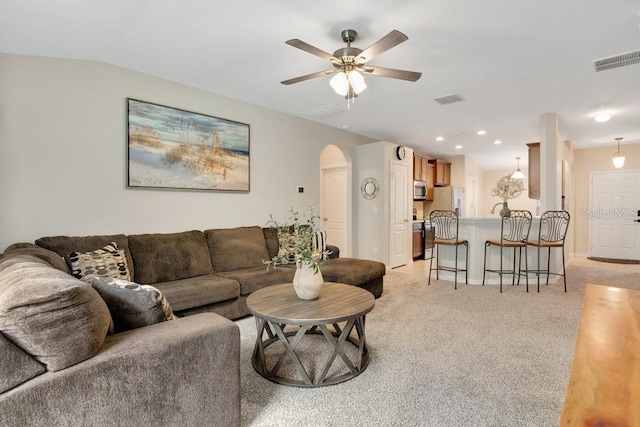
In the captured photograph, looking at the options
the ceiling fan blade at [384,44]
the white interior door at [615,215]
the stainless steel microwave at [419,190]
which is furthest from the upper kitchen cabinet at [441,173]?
the ceiling fan blade at [384,44]

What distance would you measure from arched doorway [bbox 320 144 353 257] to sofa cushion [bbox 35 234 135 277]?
376cm

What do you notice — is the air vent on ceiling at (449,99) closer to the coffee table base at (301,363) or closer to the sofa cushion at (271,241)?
the sofa cushion at (271,241)

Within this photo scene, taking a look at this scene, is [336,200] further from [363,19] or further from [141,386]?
[141,386]

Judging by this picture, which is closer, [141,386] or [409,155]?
[141,386]

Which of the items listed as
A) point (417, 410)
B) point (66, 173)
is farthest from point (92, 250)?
point (417, 410)

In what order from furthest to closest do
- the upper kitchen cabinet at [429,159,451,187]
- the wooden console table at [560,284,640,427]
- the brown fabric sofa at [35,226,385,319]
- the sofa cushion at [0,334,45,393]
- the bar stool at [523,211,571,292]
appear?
the upper kitchen cabinet at [429,159,451,187] → the bar stool at [523,211,571,292] → the brown fabric sofa at [35,226,385,319] → the sofa cushion at [0,334,45,393] → the wooden console table at [560,284,640,427]

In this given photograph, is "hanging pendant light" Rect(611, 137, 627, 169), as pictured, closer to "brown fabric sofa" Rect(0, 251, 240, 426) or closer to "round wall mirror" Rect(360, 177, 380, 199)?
"round wall mirror" Rect(360, 177, 380, 199)

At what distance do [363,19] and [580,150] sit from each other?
736 centimetres

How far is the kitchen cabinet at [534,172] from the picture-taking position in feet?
19.5

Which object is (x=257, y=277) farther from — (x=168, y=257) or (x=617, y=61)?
(x=617, y=61)

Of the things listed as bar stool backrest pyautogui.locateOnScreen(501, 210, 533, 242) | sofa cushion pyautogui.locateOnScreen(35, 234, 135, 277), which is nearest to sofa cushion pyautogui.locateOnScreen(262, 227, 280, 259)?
sofa cushion pyautogui.locateOnScreen(35, 234, 135, 277)

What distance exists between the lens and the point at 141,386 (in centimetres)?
128

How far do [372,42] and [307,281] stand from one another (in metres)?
2.01

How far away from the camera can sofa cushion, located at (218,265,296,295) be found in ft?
10.6
